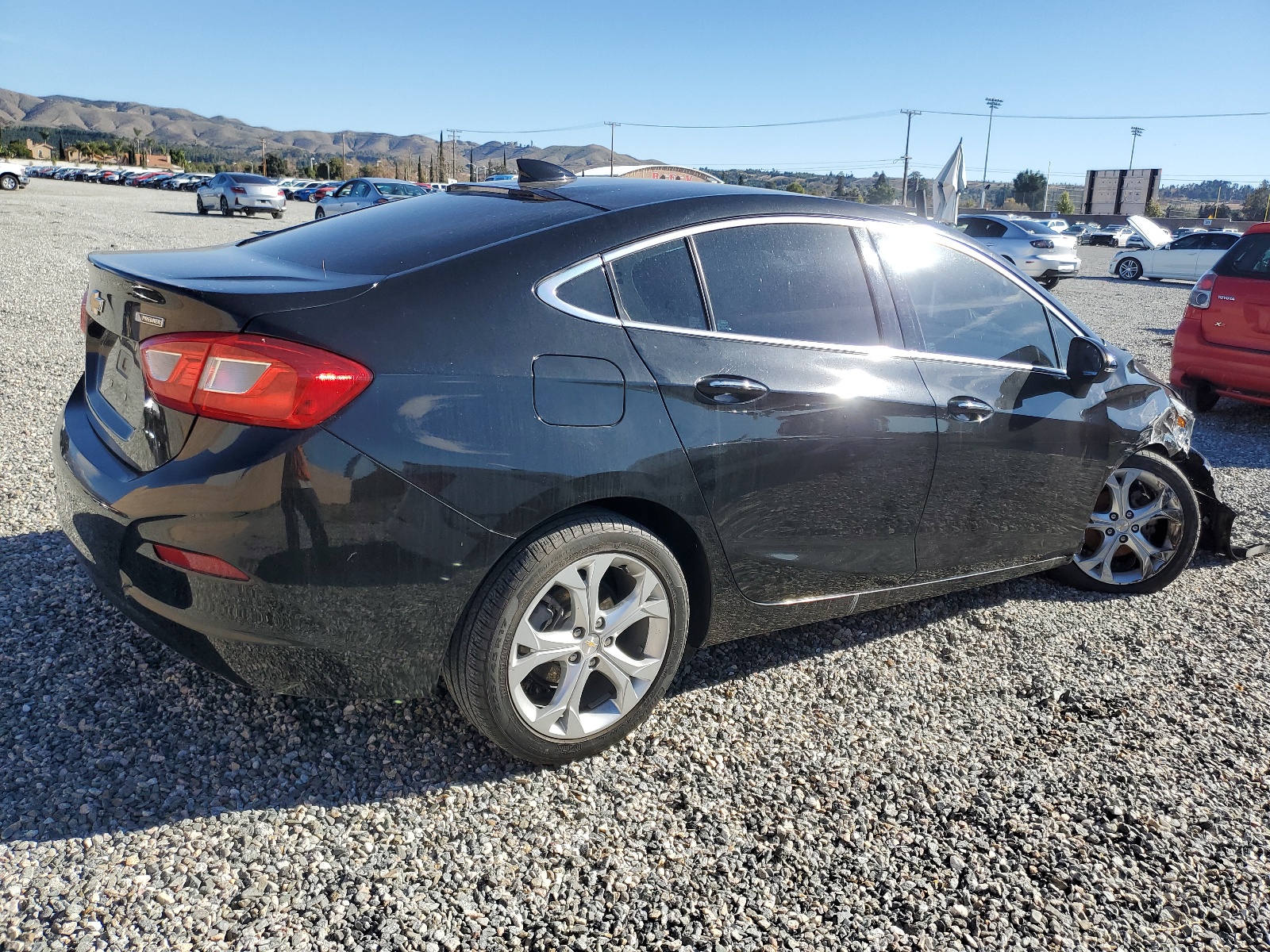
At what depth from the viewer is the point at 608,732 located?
2.76 m

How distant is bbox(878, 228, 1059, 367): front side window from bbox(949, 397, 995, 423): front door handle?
0.19m

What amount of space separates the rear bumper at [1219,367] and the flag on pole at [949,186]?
1198 cm

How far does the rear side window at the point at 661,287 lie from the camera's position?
8.68 ft

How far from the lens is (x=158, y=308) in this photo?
2.38 m

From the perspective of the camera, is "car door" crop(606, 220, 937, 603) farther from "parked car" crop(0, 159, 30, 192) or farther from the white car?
"parked car" crop(0, 159, 30, 192)

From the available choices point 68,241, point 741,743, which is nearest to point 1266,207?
point 68,241

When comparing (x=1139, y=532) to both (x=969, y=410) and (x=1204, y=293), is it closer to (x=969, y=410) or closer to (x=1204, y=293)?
(x=969, y=410)

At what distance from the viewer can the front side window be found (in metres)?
3.31

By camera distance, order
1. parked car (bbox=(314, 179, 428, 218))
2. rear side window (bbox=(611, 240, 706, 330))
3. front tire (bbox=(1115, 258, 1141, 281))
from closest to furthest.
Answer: rear side window (bbox=(611, 240, 706, 330))
front tire (bbox=(1115, 258, 1141, 281))
parked car (bbox=(314, 179, 428, 218))

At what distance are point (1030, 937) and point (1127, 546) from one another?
8.23 feet

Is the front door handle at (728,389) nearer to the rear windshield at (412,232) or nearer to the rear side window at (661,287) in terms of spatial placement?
the rear side window at (661,287)

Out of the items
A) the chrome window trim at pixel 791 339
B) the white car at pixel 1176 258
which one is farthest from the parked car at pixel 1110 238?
the chrome window trim at pixel 791 339

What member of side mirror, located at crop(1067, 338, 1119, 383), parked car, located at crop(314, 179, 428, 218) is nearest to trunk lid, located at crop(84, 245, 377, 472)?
side mirror, located at crop(1067, 338, 1119, 383)

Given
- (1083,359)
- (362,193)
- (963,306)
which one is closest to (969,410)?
(963,306)
